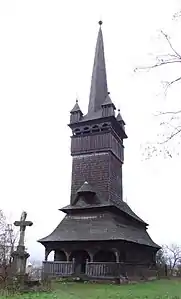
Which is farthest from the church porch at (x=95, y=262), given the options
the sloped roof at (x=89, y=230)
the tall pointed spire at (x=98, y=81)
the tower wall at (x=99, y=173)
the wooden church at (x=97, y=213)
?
the tall pointed spire at (x=98, y=81)

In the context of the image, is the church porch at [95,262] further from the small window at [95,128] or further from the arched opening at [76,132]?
the arched opening at [76,132]

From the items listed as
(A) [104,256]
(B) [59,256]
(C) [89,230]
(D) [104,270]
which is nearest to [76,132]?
(C) [89,230]

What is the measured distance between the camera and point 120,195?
30766 mm

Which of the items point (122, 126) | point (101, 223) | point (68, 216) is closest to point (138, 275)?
point (101, 223)

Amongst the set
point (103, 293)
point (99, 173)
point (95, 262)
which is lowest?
point (103, 293)

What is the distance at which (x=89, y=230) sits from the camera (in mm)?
24734

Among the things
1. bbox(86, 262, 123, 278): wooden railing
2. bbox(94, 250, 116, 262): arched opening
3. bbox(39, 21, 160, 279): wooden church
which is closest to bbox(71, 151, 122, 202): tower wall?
bbox(39, 21, 160, 279): wooden church

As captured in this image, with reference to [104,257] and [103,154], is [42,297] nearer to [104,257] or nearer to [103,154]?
[104,257]

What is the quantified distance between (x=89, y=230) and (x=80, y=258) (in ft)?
8.33

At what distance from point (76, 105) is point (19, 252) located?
1898 cm

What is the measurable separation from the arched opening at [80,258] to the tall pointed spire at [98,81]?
40.6 ft

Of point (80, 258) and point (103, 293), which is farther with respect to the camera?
point (80, 258)

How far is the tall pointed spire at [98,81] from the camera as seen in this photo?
107ft

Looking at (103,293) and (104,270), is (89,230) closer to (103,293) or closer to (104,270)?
(104,270)
